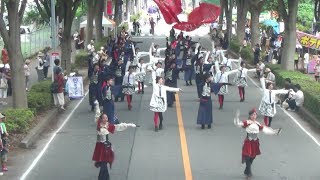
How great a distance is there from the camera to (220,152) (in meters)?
15.1

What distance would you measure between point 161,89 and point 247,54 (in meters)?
20.1

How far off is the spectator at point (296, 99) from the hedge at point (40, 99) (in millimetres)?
7802

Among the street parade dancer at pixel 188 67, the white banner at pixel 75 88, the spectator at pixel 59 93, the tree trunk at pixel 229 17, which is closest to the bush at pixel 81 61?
the street parade dancer at pixel 188 67

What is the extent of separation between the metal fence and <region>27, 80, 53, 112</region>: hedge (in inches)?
532

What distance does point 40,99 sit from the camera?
1950 cm

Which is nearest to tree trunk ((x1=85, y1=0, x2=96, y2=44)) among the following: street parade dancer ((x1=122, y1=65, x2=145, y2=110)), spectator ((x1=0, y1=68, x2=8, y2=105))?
spectator ((x1=0, y1=68, x2=8, y2=105))

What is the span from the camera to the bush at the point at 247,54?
35531 millimetres

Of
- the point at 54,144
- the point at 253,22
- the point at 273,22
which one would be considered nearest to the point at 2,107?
the point at 54,144

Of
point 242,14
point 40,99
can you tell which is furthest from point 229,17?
point 40,99

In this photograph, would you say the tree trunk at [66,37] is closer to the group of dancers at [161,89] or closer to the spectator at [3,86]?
the group of dancers at [161,89]

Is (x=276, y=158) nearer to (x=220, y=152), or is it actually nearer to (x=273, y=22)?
(x=220, y=152)

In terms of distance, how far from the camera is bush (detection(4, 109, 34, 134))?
16130mm

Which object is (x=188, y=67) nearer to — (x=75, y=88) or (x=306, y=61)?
(x=75, y=88)

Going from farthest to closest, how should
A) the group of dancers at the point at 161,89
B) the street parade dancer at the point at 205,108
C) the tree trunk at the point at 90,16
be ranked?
the tree trunk at the point at 90,16, the street parade dancer at the point at 205,108, the group of dancers at the point at 161,89
